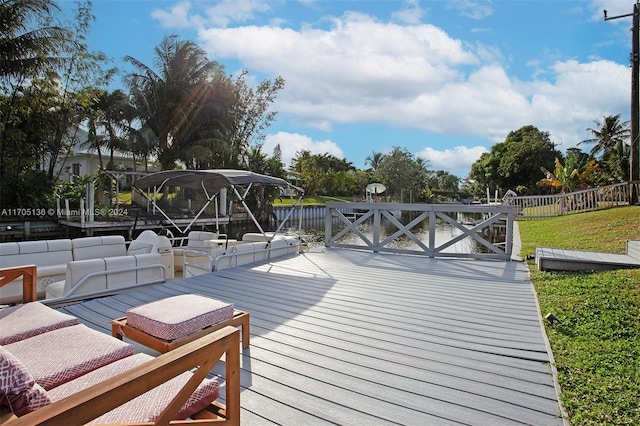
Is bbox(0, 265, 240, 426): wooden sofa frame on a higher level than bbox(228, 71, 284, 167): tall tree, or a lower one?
lower

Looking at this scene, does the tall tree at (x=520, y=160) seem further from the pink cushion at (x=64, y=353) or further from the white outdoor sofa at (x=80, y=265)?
the pink cushion at (x=64, y=353)

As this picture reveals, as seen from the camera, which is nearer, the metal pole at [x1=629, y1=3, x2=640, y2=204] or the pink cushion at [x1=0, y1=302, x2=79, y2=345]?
the pink cushion at [x1=0, y1=302, x2=79, y2=345]

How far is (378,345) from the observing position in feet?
9.39

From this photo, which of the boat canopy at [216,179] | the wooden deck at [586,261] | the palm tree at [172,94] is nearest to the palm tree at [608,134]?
the wooden deck at [586,261]

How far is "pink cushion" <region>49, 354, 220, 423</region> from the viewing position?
1443 mm

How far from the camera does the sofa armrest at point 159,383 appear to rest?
1.04m

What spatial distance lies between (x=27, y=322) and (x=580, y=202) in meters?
18.5

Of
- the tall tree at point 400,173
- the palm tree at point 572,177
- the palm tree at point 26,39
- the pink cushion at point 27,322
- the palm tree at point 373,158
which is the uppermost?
the palm tree at point 373,158

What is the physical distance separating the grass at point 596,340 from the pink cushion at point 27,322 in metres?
3.16

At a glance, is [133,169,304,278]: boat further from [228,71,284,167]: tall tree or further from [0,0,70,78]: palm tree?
[228,71,284,167]: tall tree

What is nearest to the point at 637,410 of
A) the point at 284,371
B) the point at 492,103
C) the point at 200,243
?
the point at 284,371

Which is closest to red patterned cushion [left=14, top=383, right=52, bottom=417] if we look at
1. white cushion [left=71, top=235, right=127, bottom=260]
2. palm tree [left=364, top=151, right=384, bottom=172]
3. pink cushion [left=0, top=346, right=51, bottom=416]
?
pink cushion [left=0, top=346, right=51, bottom=416]

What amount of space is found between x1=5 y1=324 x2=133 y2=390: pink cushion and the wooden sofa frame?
0.56 m

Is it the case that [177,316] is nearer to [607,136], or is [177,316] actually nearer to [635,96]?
[635,96]
